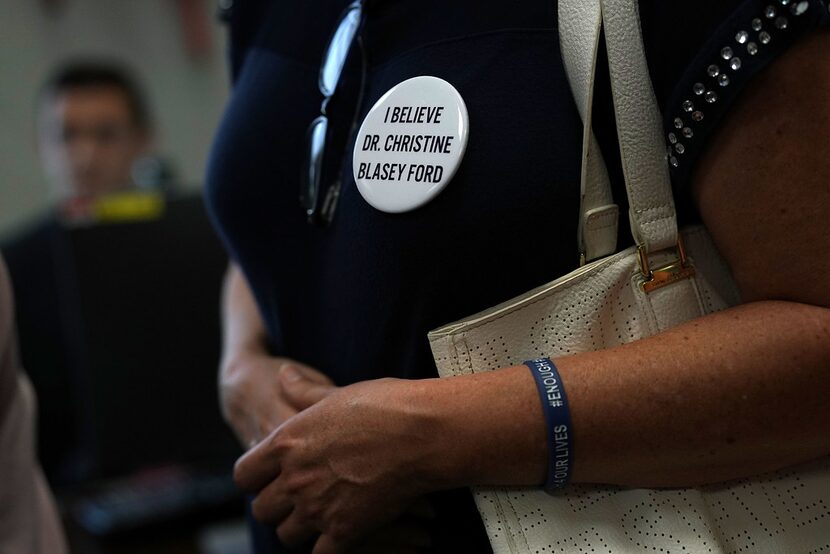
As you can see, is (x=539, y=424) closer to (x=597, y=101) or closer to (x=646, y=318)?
(x=646, y=318)

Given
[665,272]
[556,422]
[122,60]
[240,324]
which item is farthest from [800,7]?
[122,60]

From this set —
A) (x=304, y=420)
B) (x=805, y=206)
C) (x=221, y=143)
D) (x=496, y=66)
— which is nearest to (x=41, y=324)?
(x=221, y=143)

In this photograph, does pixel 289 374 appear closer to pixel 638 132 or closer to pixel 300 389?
pixel 300 389

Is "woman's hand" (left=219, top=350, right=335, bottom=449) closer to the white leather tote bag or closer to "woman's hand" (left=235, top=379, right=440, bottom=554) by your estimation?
"woman's hand" (left=235, top=379, right=440, bottom=554)

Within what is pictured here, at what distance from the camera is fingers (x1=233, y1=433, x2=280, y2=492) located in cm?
73

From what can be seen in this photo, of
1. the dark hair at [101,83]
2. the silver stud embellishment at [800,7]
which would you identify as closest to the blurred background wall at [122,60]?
the dark hair at [101,83]

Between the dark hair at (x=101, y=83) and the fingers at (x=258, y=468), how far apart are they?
2.11m

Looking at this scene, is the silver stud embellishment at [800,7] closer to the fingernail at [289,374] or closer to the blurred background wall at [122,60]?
the fingernail at [289,374]

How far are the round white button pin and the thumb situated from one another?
166 mm

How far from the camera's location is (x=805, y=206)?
22.3 inches

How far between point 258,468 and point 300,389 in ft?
0.24

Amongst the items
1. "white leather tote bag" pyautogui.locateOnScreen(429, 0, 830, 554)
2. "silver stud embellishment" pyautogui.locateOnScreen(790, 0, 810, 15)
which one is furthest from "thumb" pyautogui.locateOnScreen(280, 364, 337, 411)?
"silver stud embellishment" pyautogui.locateOnScreen(790, 0, 810, 15)

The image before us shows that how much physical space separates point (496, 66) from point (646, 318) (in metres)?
0.21

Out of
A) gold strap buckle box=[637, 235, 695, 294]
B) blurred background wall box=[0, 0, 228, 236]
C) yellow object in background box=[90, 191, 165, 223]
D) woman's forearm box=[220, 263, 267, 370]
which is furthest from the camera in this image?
blurred background wall box=[0, 0, 228, 236]
